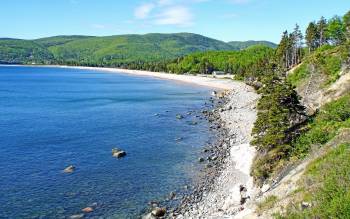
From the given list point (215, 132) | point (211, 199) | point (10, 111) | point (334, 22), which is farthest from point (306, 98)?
point (10, 111)

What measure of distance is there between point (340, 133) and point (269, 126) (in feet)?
38.5

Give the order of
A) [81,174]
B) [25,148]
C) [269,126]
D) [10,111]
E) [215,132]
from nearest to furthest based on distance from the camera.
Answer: [269,126], [81,174], [25,148], [215,132], [10,111]

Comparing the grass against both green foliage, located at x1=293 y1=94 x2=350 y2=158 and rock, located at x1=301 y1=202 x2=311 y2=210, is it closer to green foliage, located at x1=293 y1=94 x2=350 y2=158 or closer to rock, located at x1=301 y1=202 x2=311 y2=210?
rock, located at x1=301 y1=202 x2=311 y2=210

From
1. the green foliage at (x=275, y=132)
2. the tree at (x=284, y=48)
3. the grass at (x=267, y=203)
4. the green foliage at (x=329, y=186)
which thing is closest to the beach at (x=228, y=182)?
the grass at (x=267, y=203)

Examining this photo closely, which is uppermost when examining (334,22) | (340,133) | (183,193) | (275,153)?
(334,22)

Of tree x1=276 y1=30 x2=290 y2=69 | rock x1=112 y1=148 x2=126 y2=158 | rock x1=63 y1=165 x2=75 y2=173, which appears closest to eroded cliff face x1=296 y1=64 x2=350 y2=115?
rock x1=112 y1=148 x2=126 y2=158

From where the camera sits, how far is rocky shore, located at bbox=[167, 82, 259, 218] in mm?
39812

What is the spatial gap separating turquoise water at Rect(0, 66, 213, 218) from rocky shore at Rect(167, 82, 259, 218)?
2.79 meters

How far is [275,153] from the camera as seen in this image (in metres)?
44.0

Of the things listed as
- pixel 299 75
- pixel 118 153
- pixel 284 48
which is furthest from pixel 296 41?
pixel 118 153

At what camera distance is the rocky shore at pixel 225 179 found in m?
39.8

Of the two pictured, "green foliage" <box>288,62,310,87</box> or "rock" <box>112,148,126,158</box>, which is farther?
"green foliage" <box>288,62,310,87</box>

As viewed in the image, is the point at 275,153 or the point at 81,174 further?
the point at 81,174

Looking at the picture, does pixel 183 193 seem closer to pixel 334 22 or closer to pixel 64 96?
pixel 334 22
